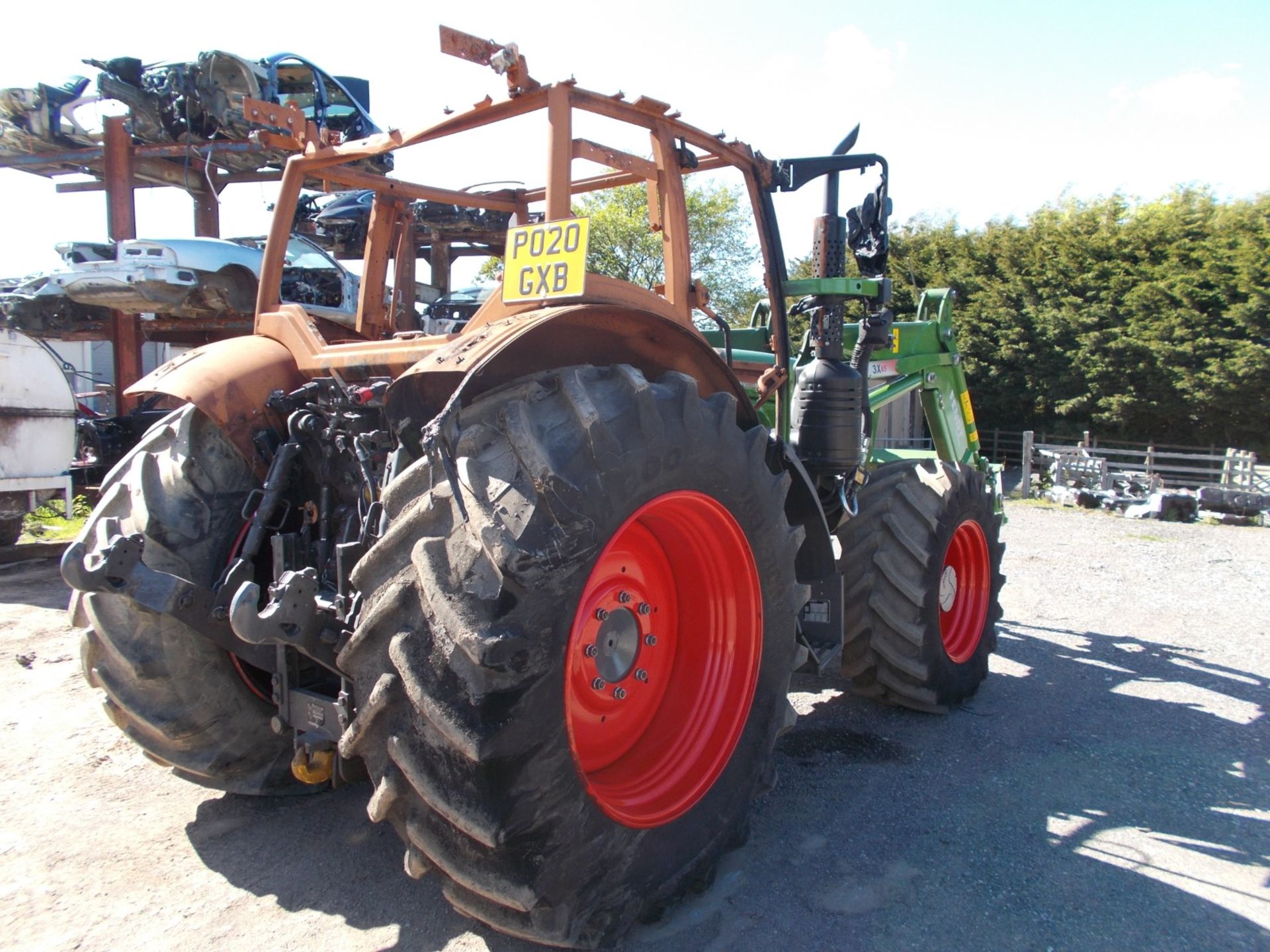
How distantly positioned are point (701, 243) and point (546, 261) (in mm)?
24339

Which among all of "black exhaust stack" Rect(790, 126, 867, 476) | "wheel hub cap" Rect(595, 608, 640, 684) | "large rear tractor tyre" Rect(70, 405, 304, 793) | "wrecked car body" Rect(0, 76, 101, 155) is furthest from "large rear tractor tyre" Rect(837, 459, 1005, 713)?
"wrecked car body" Rect(0, 76, 101, 155)

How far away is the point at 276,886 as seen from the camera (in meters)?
2.96

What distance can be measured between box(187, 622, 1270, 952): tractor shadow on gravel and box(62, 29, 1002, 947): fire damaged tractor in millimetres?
247

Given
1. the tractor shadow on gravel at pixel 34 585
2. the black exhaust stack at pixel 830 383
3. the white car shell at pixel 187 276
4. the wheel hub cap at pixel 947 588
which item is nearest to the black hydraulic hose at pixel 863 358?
the black exhaust stack at pixel 830 383

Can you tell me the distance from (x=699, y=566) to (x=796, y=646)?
0.47 meters

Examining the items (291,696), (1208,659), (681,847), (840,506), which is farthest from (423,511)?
(1208,659)

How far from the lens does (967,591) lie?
513 centimetres

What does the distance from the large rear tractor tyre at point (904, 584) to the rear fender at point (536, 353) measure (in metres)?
1.75

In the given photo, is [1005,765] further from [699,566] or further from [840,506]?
[699,566]

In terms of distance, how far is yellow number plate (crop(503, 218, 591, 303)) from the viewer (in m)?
2.57

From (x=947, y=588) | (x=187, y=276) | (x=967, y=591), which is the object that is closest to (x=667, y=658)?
(x=947, y=588)

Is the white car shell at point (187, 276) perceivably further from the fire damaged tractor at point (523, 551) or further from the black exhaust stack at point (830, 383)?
the black exhaust stack at point (830, 383)

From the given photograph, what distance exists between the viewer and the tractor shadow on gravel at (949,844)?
2.79 meters

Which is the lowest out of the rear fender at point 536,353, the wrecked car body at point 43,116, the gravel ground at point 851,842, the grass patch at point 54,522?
the grass patch at point 54,522
